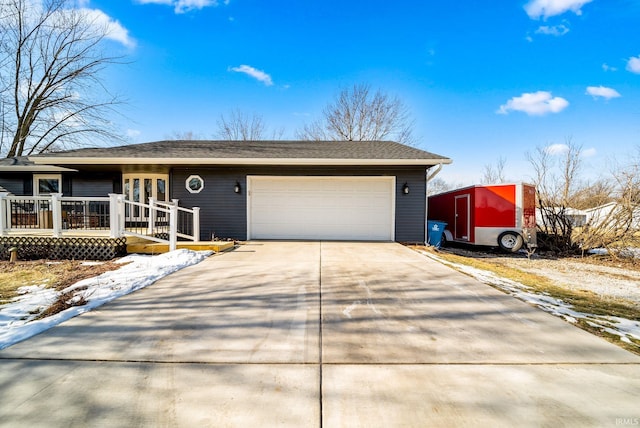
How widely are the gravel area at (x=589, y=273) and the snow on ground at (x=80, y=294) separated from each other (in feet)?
22.9

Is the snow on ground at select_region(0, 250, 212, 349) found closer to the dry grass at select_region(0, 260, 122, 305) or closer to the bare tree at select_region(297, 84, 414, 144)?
the dry grass at select_region(0, 260, 122, 305)

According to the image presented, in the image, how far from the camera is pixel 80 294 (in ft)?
11.6

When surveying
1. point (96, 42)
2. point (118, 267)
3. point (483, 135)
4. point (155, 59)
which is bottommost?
point (118, 267)

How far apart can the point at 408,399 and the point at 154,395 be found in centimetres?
152

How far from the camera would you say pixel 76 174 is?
1011 centimetres

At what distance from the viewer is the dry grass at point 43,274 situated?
4238mm

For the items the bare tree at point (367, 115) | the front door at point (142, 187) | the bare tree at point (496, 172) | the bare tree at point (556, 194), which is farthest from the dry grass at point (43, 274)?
the bare tree at point (496, 172)

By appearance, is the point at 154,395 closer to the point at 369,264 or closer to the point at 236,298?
the point at 236,298

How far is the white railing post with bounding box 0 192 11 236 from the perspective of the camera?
A: 6316mm

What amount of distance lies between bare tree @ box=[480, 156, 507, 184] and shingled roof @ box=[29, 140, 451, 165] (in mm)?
14107

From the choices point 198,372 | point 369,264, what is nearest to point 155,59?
point 369,264

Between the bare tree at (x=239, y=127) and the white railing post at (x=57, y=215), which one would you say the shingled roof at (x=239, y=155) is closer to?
the white railing post at (x=57, y=215)

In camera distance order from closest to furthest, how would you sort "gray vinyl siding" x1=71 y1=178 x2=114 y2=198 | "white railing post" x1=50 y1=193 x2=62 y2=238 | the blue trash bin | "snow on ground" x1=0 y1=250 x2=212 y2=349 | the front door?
"snow on ground" x1=0 y1=250 x2=212 y2=349
"white railing post" x1=50 y1=193 x2=62 y2=238
the blue trash bin
the front door
"gray vinyl siding" x1=71 y1=178 x2=114 y2=198

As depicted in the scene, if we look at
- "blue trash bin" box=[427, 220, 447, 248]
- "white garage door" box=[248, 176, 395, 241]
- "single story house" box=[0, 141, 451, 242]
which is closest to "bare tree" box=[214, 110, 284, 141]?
"single story house" box=[0, 141, 451, 242]
